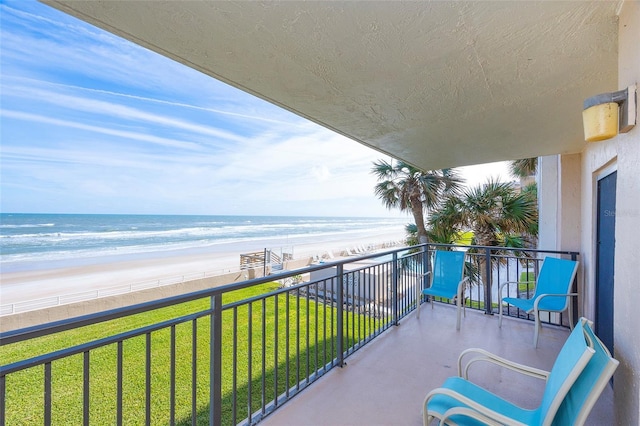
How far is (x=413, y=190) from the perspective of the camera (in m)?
7.68

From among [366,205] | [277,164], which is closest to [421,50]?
Answer: [277,164]

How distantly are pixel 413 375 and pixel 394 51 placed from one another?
2617 mm

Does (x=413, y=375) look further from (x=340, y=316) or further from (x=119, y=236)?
(x=119, y=236)

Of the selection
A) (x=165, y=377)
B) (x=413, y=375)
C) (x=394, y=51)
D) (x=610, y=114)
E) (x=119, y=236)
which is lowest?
(x=165, y=377)

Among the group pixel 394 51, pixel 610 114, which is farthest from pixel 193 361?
pixel 610 114

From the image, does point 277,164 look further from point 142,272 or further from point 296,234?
point 142,272

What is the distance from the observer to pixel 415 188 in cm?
768

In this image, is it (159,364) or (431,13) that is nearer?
(431,13)

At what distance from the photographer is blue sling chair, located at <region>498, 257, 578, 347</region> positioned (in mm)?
3118

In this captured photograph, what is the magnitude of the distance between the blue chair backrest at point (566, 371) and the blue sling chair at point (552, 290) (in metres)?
1.86

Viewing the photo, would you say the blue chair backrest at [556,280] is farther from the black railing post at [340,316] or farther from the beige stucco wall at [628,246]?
the black railing post at [340,316]

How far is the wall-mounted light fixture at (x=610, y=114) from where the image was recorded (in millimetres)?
1129

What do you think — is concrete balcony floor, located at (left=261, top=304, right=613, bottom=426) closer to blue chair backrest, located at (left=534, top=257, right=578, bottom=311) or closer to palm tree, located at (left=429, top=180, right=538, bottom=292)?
blue chair backrest, located at (left=534, top=257, right=578, bottom=311)

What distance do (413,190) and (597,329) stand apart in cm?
533
